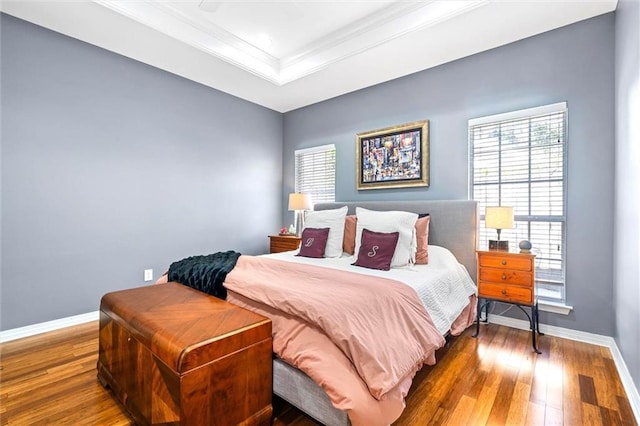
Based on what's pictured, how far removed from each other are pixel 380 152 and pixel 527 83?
1.63 metres

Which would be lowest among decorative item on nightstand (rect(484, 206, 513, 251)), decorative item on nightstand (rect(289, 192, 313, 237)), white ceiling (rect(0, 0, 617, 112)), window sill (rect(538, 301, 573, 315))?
window sill (rect(538, 301, 573, 315))

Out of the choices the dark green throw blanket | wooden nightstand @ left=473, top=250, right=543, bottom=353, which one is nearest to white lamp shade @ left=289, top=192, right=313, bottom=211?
the dark green throw blanket

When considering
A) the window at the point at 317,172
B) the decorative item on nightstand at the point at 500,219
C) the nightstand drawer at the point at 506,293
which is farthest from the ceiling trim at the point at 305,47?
the nightstand drawer at the point at 506,293

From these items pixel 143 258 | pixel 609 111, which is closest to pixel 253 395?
pixel 143 258

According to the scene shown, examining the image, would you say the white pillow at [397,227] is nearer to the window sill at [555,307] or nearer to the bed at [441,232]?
the bed at [441,232]

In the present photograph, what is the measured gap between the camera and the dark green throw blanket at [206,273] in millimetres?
2109

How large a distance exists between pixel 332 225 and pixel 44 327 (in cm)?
291

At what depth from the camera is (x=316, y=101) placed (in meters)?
4.55

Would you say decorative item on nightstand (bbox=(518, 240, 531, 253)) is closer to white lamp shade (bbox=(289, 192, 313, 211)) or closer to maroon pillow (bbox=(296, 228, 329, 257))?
maroon pillow (bbox=(296, 228, 329, 257))

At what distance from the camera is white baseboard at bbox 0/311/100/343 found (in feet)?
8.48

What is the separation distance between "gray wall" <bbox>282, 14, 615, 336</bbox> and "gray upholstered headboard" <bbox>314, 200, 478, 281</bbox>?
0.25 metres

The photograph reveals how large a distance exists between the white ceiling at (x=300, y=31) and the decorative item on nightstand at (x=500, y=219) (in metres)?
1.66

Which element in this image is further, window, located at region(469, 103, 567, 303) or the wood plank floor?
window, located at region(469, 103, 567, 303)

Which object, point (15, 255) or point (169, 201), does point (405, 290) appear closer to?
point (169, 201)
